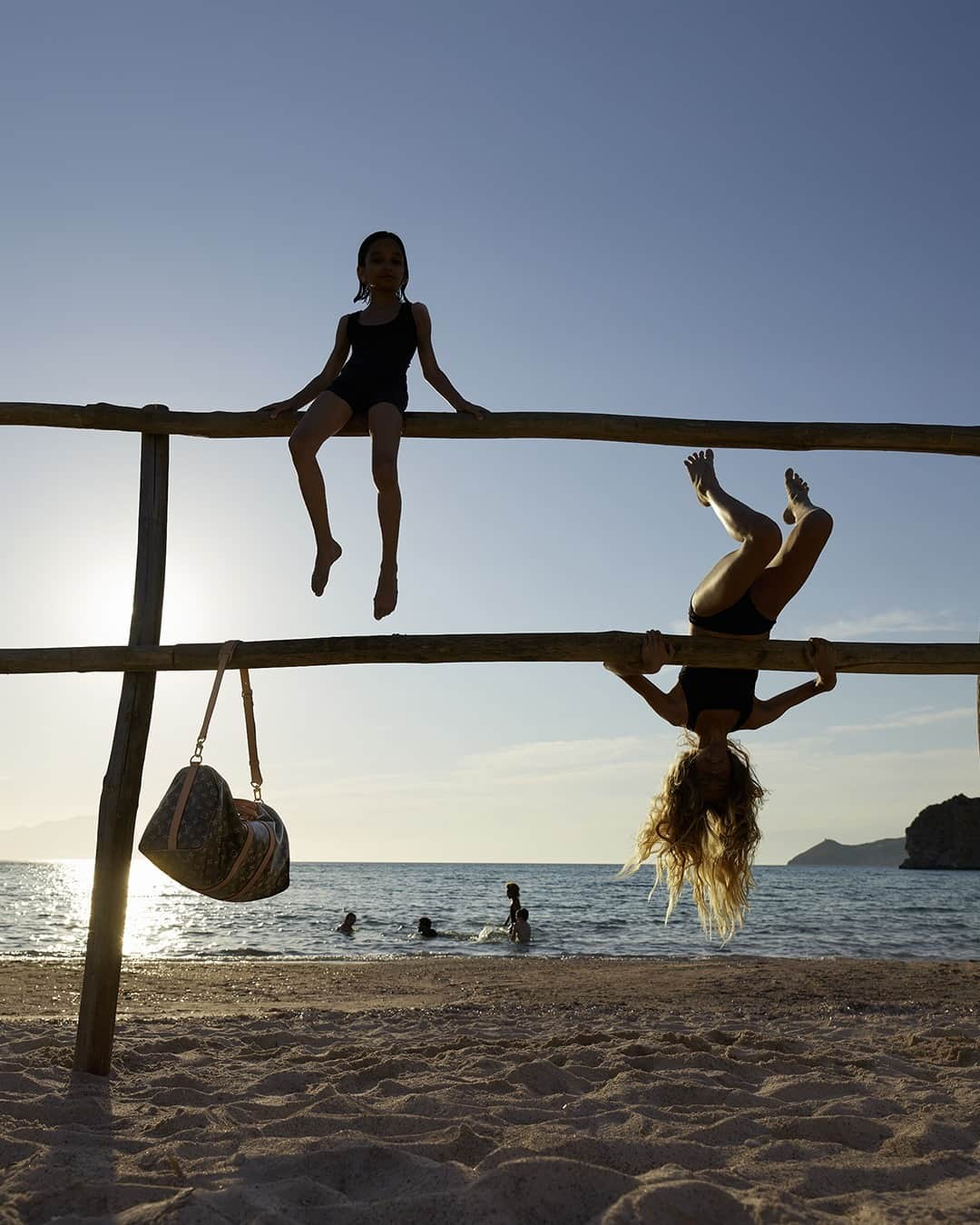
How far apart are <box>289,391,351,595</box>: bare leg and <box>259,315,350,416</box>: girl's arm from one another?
0.10 metres

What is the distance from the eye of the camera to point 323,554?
4.23 metres

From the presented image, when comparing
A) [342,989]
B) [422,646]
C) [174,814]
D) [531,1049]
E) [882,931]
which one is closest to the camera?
[174,814]

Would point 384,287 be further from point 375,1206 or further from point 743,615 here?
point 375,1206

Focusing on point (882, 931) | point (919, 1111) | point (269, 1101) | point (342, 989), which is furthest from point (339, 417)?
point (882, 931)

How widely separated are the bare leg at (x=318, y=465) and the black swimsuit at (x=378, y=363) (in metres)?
0.08

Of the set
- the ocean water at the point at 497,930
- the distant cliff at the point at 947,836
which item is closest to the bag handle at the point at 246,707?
the ocean water at the point at 497,930

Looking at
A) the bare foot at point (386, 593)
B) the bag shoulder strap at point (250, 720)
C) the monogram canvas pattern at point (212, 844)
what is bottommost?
the monogram canvas pattern at point (212, 844)

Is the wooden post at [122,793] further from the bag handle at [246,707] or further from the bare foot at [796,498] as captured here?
the bare foot at [796,498]

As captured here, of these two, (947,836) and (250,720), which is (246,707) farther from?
(947,836)

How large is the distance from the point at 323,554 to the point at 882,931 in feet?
54.9

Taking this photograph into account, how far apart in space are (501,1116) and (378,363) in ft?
9.95

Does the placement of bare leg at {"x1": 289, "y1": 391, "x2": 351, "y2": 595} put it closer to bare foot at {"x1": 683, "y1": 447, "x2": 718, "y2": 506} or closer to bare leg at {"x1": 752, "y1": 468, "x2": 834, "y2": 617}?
bare foot at {"x1": 683, "y1": 447, "x2": 718, "y2": 506}

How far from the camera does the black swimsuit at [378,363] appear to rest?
429 cm

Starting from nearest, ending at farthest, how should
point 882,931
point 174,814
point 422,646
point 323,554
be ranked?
point 174,814 → point 422,646 → point 323,554 → point 882,931
